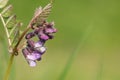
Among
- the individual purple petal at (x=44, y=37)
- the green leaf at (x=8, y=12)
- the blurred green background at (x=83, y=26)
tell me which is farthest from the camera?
the blurred green background at (x=83, y=26)

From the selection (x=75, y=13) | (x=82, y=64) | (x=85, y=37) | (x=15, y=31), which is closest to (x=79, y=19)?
(x=75, y=13)

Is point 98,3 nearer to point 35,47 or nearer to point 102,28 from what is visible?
point 102,28

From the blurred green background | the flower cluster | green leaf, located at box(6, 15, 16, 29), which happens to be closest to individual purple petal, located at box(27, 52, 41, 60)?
the flower cluster

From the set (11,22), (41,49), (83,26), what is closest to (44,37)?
(41,49)

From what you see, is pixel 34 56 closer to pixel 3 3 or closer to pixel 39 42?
pixel 39 42

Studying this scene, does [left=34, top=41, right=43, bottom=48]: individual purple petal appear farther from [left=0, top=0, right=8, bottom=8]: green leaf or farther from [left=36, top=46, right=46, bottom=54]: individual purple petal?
[left=0, top=0, right=8, bottom=8]: green leaf

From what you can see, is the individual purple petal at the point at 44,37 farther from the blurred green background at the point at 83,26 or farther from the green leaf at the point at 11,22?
the blurred green background at the point at 83,26

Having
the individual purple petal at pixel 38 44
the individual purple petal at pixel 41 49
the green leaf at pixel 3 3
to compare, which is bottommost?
the individual purple petal at pixel 41 49

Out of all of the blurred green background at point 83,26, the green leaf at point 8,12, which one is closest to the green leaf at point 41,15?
the green leaf at point 8,12

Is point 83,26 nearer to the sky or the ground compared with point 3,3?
nearer to the ground
